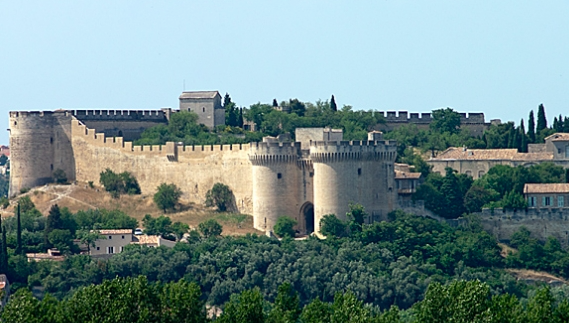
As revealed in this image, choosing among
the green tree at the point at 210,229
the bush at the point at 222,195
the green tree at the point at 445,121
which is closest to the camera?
the green tree at the point at 210,229

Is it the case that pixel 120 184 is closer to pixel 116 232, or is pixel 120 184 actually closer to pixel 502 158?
pixel 116 232

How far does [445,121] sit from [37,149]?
819 inches

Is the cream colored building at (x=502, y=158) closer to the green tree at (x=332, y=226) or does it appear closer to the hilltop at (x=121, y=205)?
the green tree at (x=332, y=226)

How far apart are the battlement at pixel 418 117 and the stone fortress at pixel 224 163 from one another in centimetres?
894

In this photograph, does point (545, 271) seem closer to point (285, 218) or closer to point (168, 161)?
point (285, 218)

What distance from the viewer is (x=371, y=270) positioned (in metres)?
84.3

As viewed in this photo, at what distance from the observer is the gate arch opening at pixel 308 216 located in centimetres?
8950

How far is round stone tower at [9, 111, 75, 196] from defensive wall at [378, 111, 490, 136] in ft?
55.0

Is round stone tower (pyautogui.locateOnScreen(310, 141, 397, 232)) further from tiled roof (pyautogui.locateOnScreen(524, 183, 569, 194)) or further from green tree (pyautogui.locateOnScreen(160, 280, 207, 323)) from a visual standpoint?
green tree (pyautogui.locateOnScreen(160, 280, 207, 323))

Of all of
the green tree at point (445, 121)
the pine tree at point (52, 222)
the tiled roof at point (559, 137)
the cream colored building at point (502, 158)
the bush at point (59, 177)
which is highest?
the green tree at point (445, 121)

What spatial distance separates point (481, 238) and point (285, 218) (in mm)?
8113

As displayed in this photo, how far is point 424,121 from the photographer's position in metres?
107

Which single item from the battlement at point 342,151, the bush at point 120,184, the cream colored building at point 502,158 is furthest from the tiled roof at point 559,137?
the bush at point 120,184

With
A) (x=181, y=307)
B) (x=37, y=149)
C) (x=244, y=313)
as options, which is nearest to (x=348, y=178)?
(x=37, y=149)
